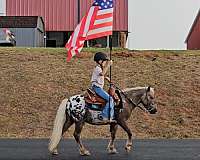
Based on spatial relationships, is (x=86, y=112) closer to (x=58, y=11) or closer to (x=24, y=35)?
(x=24, y=35)

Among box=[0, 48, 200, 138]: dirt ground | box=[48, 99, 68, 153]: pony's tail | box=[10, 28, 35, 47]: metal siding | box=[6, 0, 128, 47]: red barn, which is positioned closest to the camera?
box=[48, 99, 68, 153]: pony's tail

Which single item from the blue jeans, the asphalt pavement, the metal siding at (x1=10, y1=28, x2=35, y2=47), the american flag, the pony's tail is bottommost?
the asphalt pavement

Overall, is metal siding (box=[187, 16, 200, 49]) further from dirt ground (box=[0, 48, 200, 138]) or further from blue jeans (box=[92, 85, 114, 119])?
blue jeans (box=[92, 85, 114, 119])

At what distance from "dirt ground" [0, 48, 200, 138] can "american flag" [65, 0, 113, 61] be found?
5195 mm

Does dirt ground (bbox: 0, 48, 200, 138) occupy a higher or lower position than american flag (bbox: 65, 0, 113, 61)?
lower

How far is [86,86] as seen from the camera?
70.4ft

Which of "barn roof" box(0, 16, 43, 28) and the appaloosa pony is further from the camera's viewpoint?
"barn roof" box(0, 16, 43, 28)

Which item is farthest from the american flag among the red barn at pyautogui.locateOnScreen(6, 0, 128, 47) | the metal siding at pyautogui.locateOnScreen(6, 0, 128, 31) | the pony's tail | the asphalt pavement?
the metal siding at pyautogui.locateOnScreen(6, 0, 128, 31)

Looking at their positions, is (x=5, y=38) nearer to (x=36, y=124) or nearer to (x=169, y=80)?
(x=169, y=80)

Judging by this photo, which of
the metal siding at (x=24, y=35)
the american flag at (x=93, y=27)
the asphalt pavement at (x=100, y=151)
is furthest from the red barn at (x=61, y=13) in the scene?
the american flag at (x=93, y=27)

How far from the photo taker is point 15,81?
2208cm

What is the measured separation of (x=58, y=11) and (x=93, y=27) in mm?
33137

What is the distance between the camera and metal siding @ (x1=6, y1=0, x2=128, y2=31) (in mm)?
44219

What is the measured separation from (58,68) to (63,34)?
22.1 m
